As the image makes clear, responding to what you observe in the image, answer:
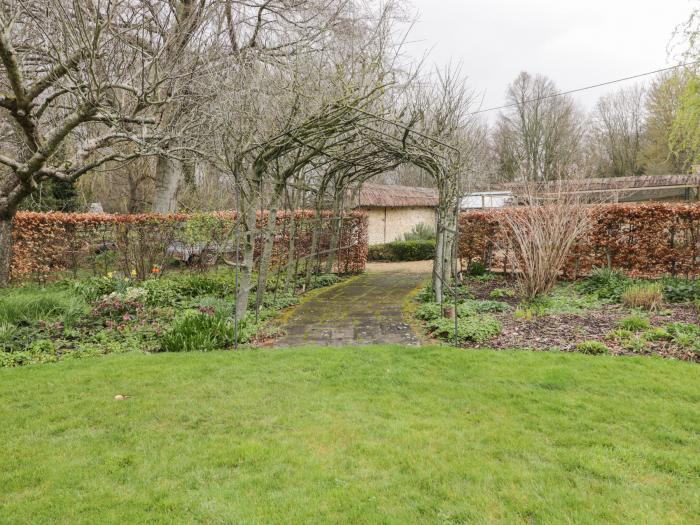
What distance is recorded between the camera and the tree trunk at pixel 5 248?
7.17 m

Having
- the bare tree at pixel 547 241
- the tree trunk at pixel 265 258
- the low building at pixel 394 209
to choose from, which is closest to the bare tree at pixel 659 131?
the low building at pixel 394 209

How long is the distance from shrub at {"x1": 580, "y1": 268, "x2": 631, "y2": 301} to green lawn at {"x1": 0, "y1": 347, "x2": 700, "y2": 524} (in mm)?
3356

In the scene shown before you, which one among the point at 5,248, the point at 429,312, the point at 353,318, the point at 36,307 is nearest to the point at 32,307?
the point at 36,307

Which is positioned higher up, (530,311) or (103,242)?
(103,242)

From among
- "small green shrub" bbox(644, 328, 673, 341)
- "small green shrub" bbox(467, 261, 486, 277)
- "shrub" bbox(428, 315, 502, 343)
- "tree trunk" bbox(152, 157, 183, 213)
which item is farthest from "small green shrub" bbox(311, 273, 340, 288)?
"small green shrub" bbox(644, 328, 673, 341)

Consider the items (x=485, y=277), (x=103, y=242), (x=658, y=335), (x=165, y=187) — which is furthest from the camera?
(x=165, y=187)

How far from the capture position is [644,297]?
6348mm

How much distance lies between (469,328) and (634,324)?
78.5 inches

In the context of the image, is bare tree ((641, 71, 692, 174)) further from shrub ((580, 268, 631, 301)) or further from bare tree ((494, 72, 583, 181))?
shrub ((580, 268, 631, 301))

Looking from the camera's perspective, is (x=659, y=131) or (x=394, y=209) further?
(x=659, y=131)

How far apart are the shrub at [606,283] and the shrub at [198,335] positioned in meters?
5.93

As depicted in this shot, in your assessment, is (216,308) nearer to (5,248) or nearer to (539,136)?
(5,248)

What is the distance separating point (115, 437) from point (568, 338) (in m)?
4.72

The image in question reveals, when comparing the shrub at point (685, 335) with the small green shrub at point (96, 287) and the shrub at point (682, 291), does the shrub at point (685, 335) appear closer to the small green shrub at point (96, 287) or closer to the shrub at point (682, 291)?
the shrub at point (682, 291)
